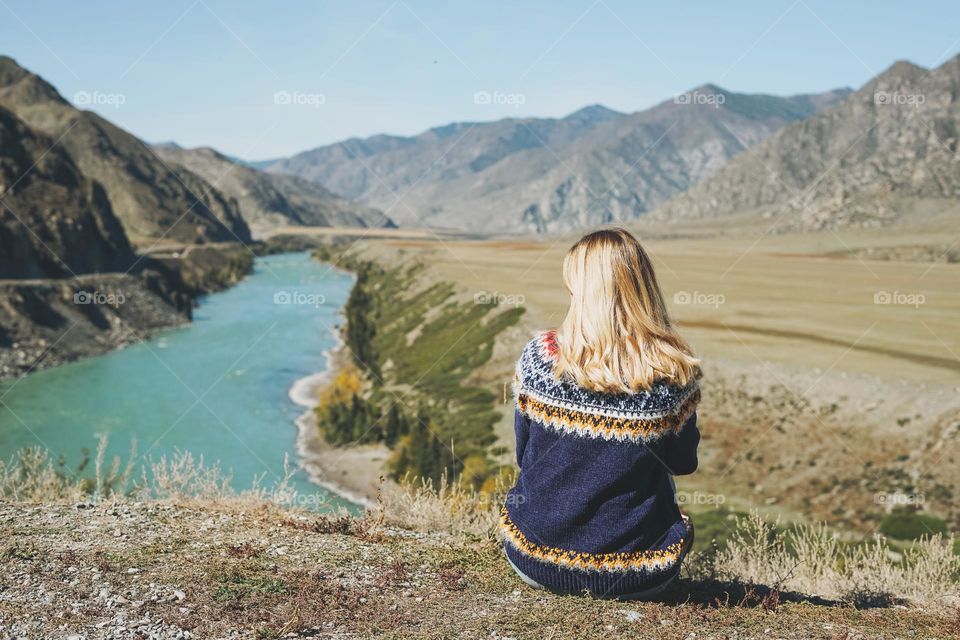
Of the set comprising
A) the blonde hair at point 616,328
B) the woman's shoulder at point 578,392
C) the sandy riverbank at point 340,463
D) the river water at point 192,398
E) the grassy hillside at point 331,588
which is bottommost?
the sandy riverbank at point 340,463

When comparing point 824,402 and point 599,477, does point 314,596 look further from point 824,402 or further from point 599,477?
point 824,402

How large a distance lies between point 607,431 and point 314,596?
111 inches

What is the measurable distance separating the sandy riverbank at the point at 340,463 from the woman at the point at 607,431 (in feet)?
98.0

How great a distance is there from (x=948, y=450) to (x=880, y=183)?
181 m

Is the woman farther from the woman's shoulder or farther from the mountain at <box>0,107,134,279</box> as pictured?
the mountain at <box>0,107,134,279</box>

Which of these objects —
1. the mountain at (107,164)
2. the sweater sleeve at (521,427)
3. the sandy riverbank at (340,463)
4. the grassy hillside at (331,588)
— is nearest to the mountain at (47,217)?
the mountain at (107,164)

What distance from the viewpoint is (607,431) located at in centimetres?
526

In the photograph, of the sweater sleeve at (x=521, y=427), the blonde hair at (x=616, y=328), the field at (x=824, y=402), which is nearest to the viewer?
the blonde hair at (x=616, y=328)

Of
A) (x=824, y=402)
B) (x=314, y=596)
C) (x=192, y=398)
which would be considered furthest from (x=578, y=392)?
(x=192, y=398)

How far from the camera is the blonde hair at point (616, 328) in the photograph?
16.9 feet

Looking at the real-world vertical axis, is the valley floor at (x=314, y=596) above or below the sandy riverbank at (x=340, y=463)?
above

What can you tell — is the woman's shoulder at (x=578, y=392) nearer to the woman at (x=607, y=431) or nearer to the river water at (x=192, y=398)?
the woman at (x=607, y=431)

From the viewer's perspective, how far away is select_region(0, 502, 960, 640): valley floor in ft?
17.8

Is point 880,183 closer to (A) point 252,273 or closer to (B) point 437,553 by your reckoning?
(A) point 252,273
